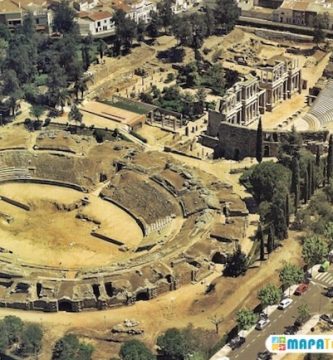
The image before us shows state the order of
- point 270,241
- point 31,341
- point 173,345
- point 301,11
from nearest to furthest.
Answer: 1. point 173,345
2. point 31,341
3. point 270,241
4. point 301,11


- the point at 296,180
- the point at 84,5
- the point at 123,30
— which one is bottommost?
the point at 296,180

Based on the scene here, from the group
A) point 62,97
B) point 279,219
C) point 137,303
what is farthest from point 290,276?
point 62,97

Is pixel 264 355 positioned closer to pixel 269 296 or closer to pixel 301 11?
pixel 269 296

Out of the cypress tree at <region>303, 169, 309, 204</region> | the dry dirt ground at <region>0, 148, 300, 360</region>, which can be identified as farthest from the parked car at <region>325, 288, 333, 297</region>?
the cypress tree at <region>303, 169, 309, 204</region>

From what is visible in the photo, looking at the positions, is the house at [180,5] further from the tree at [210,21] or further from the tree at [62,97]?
the tree at [62,97]

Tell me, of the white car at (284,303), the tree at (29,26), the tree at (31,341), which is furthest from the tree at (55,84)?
the white car at (284,303)

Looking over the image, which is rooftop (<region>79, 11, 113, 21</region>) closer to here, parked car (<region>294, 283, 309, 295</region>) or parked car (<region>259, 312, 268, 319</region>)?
parked car (<region>294, 283, 309, 295</region>)
